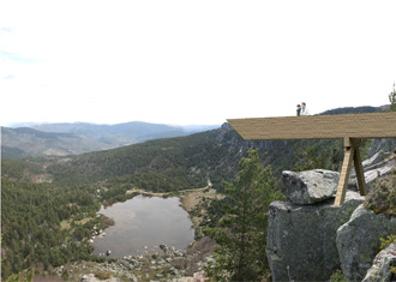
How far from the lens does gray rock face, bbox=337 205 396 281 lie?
10.9 metres

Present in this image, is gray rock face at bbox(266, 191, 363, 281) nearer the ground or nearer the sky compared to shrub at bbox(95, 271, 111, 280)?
nearer the sky

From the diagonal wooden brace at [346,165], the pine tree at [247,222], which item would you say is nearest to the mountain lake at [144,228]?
the pine tree at [247,222]

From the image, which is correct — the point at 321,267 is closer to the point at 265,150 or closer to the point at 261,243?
the point at 261,243

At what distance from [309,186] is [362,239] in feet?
13.7

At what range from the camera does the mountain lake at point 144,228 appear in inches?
3199

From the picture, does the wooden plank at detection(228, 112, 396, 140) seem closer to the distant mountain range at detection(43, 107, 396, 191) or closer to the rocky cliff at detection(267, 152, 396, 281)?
the rocky cliff at detection(267, 152, 396, 281)

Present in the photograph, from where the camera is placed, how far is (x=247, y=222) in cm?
2405

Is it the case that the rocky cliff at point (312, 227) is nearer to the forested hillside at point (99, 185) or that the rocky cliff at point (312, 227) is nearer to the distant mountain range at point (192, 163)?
the forested hillside at point (99, 185)

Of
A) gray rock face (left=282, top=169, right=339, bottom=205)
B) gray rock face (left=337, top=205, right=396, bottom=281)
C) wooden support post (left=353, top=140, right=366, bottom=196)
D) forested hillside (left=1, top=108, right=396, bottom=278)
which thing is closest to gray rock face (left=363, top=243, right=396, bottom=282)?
gray rock face (left=337, top=205, right=396, bottom=281)

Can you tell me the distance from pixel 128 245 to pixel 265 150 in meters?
53.3

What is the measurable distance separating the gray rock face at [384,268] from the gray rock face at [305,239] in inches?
182

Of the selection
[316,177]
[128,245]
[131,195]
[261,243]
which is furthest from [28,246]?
[316,177]

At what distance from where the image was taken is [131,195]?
130000mm

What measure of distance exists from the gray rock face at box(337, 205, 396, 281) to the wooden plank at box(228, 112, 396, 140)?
2480mm
